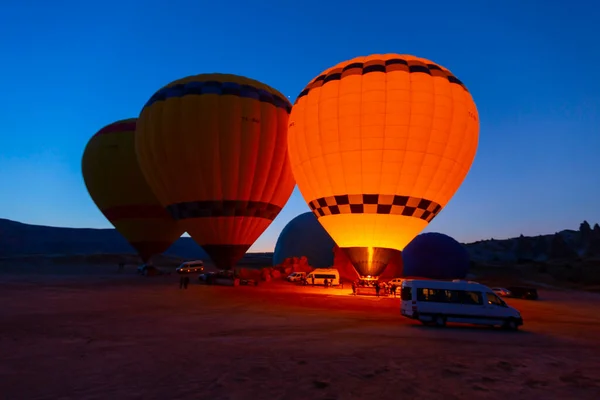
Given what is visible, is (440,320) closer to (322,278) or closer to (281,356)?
(281,356)

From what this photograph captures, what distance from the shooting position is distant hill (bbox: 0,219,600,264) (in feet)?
300

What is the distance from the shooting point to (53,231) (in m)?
150

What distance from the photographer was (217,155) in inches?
1046

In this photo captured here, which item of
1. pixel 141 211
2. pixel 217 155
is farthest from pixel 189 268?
pixel 217 155

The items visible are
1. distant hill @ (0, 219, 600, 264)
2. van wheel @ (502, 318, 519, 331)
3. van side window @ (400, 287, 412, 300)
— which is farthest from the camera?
distant hill @ (0, 219, 600, 264)

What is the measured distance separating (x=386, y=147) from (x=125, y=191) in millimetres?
22680

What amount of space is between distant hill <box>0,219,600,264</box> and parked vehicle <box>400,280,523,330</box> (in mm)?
70069

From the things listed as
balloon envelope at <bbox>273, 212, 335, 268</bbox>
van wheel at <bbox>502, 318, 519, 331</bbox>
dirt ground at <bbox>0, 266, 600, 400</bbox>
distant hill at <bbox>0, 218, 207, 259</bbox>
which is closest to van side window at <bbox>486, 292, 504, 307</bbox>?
van wheel at <bbox>502, 318, 519, 331</bbox>

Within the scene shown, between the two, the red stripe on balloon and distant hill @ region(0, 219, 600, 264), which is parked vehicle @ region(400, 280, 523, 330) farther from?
distant hill @ region(0, 219, 600, 264)

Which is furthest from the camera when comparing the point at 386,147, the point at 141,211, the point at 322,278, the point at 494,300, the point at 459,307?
the point at 141,211

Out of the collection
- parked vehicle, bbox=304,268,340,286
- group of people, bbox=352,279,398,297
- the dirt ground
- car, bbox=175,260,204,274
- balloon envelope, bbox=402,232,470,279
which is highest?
balloon envelope, bbox=402,232,470,279

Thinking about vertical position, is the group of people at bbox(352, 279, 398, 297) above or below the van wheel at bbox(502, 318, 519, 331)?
above

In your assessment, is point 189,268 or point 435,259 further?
point 189,268

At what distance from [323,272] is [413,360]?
21508 mm
